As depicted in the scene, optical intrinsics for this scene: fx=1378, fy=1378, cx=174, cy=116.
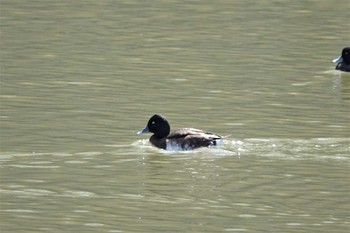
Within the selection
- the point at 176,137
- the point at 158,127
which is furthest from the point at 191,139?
the point at 158,127

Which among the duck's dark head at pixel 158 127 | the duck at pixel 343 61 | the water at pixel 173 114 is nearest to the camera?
the water at pixel 173 114

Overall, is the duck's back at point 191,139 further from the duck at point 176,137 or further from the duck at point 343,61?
the duck at point 343,61

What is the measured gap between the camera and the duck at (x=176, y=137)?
19672 mm

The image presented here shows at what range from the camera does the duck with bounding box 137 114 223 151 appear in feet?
64.5

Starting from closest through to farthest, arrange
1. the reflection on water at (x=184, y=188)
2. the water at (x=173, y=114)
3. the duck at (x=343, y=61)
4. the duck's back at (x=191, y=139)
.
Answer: the reflection on water at (x=184, y=188) < the water at (x=173, y=114) < the duck's back at (x=191, y=139) < the duck at (x=343, y=61)

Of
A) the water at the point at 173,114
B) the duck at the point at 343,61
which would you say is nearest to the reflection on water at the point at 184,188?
the water at the point at 173,114

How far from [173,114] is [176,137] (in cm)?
288

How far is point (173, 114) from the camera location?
896 inches

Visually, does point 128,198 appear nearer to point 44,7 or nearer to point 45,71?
point 45,71

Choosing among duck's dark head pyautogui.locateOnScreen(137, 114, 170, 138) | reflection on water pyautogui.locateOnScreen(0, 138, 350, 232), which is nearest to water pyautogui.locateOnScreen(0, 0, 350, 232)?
reflection on water pyautogui.locateOnScreen(0, 138, 350, 232)

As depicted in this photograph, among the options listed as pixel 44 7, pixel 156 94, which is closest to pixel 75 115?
pixel 156 94

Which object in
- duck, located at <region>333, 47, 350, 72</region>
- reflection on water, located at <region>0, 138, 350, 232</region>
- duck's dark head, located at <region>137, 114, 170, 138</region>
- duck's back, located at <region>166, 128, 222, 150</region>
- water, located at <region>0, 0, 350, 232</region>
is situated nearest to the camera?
reflection on water, located at <region>0, 138, 350, 232</region>

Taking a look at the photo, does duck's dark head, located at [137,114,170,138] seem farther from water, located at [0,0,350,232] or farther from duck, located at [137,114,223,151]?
water, located at [0,0,350,232]

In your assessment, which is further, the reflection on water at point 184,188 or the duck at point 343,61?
the duck at point 343,61
